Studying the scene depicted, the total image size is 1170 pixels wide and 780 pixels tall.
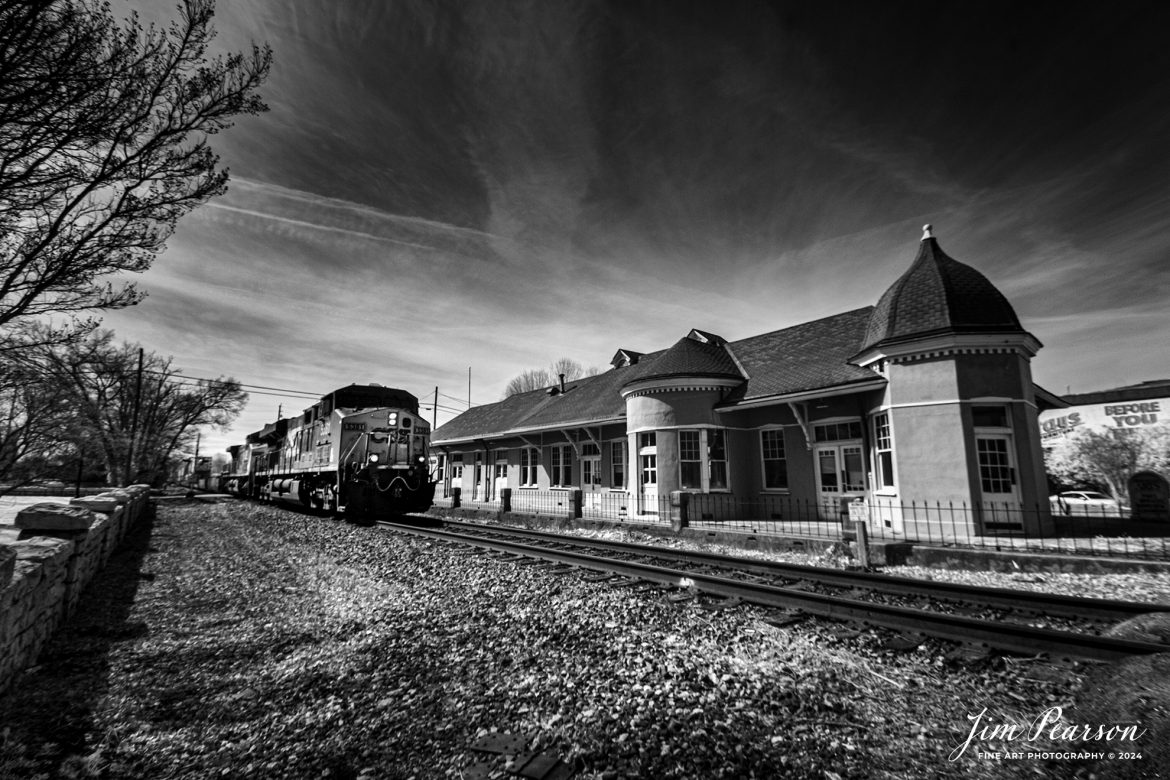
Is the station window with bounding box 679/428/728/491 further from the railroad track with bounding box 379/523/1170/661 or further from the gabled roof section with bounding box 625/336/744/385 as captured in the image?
the railroad track with bounding box 379/523/1170/661

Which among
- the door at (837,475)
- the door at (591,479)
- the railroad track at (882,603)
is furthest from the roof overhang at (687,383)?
the railroad track at (882,603)

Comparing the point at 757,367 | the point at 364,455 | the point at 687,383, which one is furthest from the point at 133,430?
the point at 757,367

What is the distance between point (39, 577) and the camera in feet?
15.1

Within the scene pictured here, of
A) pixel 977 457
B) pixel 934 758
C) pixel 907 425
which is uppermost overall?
pixel 907 425

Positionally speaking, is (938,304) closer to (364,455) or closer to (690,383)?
(690,383)

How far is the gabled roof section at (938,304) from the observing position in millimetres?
12367

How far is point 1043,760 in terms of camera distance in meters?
3.18

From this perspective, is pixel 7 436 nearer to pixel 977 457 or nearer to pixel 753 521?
pixel 753 521

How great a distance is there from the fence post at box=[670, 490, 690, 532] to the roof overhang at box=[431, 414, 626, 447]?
411 cm

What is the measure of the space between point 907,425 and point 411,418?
15124mm

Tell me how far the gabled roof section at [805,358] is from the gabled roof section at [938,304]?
110cm

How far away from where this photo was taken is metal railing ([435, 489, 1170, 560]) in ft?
34.9

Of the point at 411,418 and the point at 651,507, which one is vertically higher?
the point at 411,418

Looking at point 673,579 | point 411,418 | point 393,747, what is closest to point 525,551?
point 673,579
